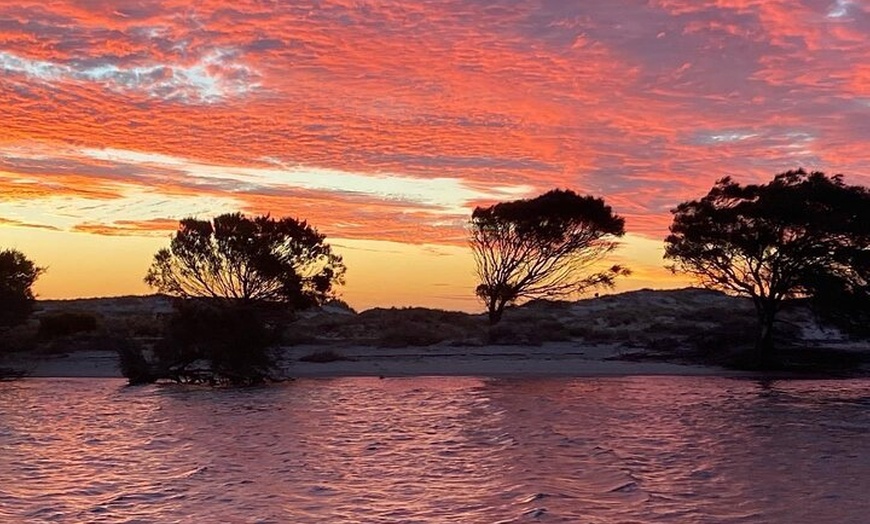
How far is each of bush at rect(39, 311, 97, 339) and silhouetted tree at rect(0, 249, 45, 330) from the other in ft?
9.09

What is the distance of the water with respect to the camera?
13.7 metres

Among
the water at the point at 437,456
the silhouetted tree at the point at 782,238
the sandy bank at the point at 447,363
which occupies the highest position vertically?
the silhouetted tree at the point at 782,238

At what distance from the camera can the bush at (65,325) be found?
162 feet

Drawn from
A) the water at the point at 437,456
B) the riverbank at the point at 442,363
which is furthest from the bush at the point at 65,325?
the water at the point at 437,456

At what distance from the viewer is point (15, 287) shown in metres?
46.2

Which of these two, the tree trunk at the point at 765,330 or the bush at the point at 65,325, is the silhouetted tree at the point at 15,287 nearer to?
the bush at the point at 65,325

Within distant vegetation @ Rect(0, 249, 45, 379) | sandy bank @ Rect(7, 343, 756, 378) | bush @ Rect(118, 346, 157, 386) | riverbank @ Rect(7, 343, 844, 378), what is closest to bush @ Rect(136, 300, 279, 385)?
bush @ Rect(118, 346, 157, 386)

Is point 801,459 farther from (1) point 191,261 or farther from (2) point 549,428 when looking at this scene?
(1) point 191,261

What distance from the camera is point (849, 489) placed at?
15.4 meters

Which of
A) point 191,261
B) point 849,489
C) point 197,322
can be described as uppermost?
point 191,261

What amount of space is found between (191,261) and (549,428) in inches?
1263

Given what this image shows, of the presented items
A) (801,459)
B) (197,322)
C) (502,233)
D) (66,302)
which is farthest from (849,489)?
(66,302)

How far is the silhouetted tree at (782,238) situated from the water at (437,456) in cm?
768

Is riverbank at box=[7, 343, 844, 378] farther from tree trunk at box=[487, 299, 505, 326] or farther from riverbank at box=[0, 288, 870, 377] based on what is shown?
tree trunk at box=[487, 299, 505, 326]
